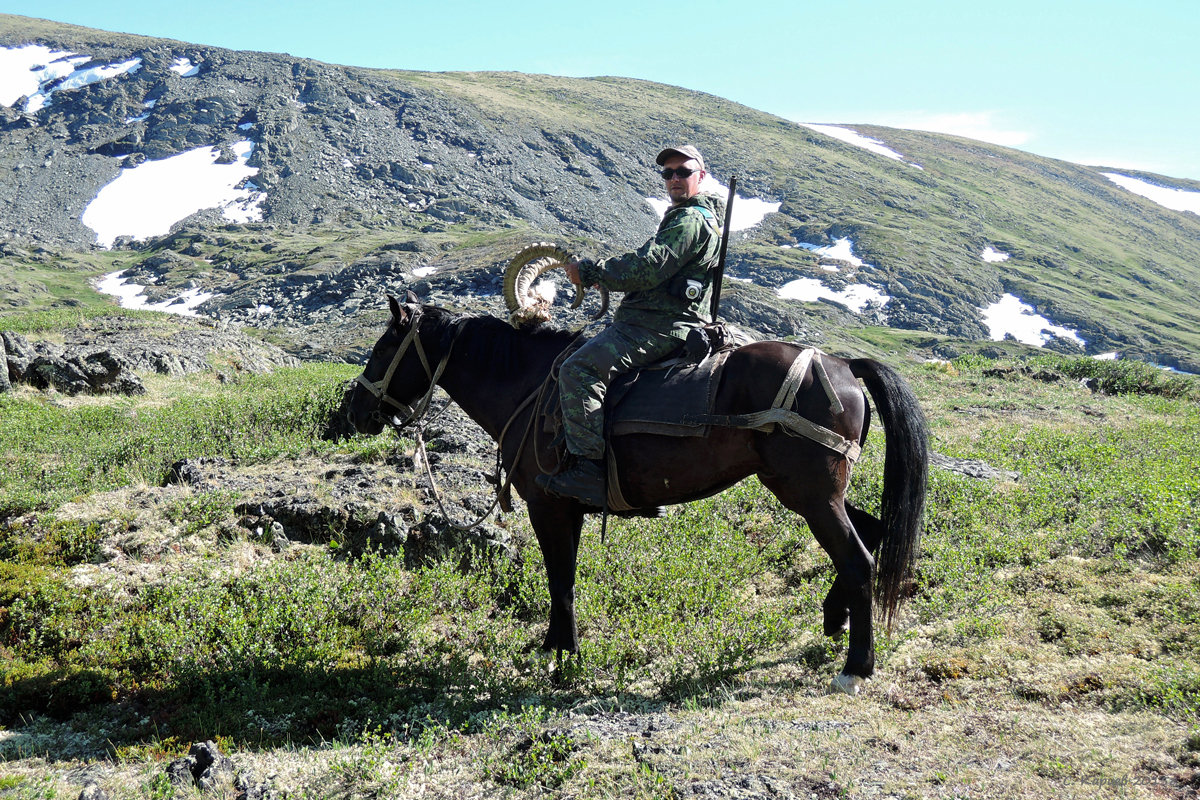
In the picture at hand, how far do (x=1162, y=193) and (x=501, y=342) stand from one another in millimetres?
209229

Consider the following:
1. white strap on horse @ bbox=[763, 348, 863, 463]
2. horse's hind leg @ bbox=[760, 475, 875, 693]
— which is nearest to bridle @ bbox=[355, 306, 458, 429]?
white strap on horse @ bbox=[763, 348, 863, 463]

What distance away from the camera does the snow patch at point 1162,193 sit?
15662 centimetres

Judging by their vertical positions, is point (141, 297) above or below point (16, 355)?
below

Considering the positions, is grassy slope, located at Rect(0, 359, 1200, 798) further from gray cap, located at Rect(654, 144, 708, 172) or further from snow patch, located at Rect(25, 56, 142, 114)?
snow patch, located at Rect(25, 56, 142, 114)

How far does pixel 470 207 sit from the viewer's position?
274 feet

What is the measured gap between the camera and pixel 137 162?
8631 cm

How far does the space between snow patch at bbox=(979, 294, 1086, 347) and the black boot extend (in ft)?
251

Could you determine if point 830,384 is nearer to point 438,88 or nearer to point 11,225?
point 11,225

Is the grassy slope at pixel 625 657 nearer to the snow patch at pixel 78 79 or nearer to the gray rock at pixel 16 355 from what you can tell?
the gray rock at pixel 16 355

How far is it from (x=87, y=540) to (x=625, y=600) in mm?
5277

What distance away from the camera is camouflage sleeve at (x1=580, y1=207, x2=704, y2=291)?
5598mm

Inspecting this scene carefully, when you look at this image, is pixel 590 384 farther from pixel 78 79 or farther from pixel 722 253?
pixel 78 79

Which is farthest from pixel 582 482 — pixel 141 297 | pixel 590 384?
pixel 141 297

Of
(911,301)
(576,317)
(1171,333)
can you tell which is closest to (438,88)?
(911,301)
